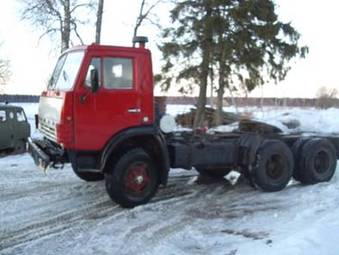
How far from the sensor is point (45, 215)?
372 inches

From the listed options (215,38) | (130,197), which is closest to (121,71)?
(130,197)

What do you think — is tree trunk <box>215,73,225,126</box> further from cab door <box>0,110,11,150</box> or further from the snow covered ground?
the snow covered ground

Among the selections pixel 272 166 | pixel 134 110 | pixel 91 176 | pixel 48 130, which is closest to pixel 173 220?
pixel 134 110

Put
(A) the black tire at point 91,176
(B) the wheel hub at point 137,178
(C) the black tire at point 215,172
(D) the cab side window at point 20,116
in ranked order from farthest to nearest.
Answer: (D) the cab side window at point 20,116
(C) the black tire at point 215,172
(A) the black tire at point 91,176
(B) the wheel hub at point 137,178

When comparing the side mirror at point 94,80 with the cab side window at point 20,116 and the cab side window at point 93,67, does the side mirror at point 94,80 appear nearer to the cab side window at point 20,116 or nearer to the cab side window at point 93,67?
the cab side window at point 93,67

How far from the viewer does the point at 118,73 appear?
9.70 metres

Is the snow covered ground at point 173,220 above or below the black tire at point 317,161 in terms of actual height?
below

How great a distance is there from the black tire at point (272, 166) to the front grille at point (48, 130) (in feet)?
13.1

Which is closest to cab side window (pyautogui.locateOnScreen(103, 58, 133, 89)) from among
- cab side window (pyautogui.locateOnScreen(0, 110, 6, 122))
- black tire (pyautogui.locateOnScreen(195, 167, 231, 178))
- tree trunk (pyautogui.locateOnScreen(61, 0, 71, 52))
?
black tire (pyautogui.locateOnScreen(195, 167, 231, 178))

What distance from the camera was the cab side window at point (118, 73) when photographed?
31.5 feet

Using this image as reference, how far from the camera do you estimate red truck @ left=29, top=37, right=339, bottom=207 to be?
9.42m

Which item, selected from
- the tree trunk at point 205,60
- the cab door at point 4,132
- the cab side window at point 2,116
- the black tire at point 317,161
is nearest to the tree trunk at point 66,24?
the tree trunk at point 205,60

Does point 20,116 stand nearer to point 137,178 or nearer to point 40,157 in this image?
point 40,157

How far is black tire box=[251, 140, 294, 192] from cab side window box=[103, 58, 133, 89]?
10.5 feet
